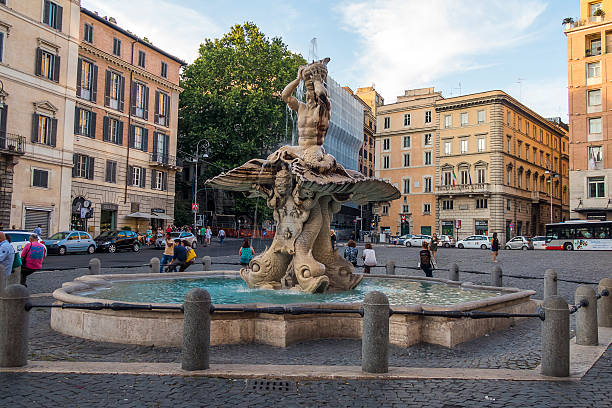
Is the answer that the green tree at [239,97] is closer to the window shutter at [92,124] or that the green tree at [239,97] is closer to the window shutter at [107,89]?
the window shutter at [107,89]

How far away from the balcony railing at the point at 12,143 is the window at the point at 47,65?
4.18m

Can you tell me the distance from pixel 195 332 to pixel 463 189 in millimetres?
55813

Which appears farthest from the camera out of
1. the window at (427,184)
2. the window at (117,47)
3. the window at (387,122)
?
the window at (387,122)

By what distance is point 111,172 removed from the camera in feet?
117

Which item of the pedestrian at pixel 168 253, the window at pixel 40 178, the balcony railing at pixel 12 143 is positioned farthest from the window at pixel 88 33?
the pedestrian at pixel 168 253

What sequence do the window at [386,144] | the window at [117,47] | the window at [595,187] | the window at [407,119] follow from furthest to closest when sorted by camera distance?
the window at [386,144] → the window at [407,119] → the window at [595,187] → the window at [117,47]

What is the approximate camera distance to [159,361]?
562 centimetres

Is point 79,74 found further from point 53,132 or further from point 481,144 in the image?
point 481,144

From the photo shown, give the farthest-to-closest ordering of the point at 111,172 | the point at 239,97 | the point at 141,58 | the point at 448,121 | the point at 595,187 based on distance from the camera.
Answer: the point at 448,121 → the point at 595,187 → the point at 239,97 → the point at 141,58 → the point at 111,172

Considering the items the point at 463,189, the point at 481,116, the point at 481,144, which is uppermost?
the point at 481,116

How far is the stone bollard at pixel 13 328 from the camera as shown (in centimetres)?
507

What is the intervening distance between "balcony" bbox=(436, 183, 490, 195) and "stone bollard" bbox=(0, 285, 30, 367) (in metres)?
55.0

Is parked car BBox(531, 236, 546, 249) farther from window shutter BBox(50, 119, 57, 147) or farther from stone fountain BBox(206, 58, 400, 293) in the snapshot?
window shutter BBox(50, 119, 57, 147)

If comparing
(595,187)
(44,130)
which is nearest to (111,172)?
(44,130)
